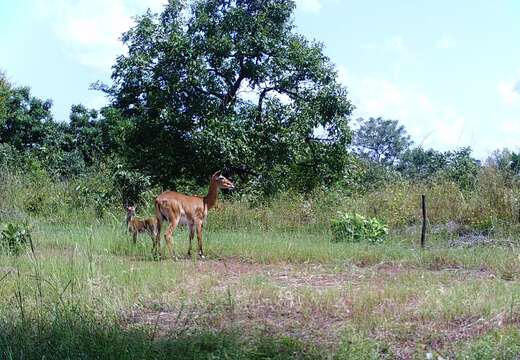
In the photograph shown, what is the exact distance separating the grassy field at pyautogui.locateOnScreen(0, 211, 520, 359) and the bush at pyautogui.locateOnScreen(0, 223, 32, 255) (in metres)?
0.35

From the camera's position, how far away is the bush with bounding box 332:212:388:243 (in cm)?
1294

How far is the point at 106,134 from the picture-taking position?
3241 cm

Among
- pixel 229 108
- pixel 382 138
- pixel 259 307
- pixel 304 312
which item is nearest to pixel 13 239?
pixel 259 307

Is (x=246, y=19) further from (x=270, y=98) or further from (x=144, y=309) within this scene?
(x=144, y=309)

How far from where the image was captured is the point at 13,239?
9672 millimetres

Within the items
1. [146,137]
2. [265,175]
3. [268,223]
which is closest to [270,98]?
[265,175]

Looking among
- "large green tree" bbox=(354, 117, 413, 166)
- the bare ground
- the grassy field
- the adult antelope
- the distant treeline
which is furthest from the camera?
"large green tree" bbox=(354, 117, 413, 166)

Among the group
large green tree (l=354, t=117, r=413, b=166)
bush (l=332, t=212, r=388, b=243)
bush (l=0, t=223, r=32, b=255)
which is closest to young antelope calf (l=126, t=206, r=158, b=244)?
bush (l=0, t=223, r=32, b=255)

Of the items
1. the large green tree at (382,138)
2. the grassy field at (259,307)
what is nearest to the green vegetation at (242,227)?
the grassy field at (259,307)

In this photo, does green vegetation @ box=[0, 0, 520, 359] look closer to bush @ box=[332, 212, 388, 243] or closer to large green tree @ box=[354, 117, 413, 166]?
bush @ box=[332, 212, 388, 243]

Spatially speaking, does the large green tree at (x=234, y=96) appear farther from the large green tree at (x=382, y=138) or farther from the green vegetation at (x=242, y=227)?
the large green tree at (x=382, y=138)

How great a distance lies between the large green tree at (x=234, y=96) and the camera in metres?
19.7

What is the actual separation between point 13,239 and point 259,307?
4.80m

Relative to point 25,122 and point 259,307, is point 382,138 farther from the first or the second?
point 259,307
